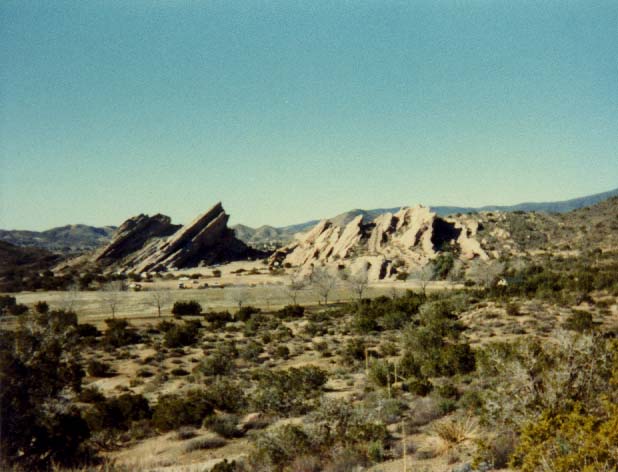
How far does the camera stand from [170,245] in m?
95.7

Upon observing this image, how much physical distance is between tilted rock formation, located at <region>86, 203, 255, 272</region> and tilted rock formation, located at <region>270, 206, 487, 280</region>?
1578 cm

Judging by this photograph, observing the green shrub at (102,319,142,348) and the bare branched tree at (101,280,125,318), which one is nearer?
the green shrub at (102,319,142,348)

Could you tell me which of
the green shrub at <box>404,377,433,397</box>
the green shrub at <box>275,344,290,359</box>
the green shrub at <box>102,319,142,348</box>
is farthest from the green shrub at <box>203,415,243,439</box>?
the green shrub at <box>102,319,142,348</box>

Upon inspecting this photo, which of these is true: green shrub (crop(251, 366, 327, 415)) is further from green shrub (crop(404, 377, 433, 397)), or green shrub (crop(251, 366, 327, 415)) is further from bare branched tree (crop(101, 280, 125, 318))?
bare branched tree (crop(101, 280, 125, 318))

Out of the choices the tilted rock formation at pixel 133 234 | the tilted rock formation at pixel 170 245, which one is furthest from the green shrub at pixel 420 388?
the tilted rock formation at pixel 133 234

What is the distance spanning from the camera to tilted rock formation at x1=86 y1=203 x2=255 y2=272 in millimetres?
94000

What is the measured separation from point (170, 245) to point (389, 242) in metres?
55.5

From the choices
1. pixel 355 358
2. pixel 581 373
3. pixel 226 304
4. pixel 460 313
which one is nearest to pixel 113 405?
pixel 355 358

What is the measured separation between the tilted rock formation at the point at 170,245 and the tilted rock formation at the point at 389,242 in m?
15.8

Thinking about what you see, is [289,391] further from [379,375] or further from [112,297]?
[112,297]

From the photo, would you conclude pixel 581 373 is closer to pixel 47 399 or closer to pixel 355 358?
pixel 47 399

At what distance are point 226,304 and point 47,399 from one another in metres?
44.0

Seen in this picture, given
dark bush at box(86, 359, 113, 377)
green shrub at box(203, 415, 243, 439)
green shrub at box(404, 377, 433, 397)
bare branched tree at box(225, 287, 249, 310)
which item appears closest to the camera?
green shrub at box(203, 415, 243, 439)

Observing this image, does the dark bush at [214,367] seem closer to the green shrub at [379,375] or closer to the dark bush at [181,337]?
the dark bush at [181,337]
